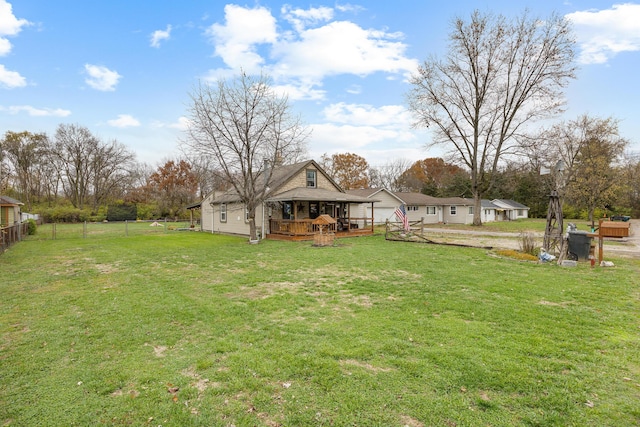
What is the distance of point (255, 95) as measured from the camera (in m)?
17.2

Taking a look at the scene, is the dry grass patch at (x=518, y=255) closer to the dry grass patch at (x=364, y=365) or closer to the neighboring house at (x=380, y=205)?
the dry grass patch at (x=364, y=365)

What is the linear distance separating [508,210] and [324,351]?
46111mm

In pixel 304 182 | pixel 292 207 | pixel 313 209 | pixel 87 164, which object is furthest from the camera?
pixel 87 164

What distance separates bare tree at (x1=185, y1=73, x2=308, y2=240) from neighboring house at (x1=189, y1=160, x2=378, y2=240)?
1951mm

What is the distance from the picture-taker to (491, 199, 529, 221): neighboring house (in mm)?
40688

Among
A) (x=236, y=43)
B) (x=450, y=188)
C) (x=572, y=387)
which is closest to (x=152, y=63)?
(x=236, y=43)

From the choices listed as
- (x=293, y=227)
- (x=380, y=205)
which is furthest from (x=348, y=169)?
(x=293, y=227)

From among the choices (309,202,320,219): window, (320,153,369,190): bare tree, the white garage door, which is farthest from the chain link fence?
(320,153,369,190): bare tree

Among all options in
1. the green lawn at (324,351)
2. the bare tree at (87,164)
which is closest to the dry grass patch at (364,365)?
the green lawn at (324,351)

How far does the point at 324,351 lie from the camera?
400 centimetres

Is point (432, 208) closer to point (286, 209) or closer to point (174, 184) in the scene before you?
point (286, 209)

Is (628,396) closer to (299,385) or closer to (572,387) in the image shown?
(572,387)

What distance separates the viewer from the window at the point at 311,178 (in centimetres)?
2262

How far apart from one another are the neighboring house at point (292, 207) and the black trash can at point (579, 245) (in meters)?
11.9
